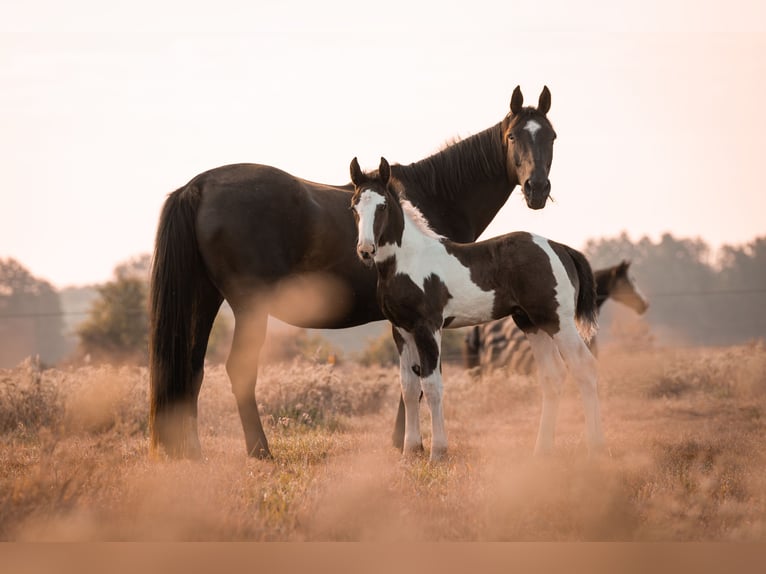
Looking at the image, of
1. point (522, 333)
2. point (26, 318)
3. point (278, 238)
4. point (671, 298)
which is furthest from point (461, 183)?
point (671, 298)

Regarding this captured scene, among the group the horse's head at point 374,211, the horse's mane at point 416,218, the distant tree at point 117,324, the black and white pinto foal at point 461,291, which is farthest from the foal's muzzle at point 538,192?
the distant tree at point 117,324

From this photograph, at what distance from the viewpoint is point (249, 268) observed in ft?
24.6

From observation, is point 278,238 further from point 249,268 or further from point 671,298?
point 671,298

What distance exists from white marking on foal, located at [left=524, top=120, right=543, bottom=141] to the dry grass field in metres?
3.05

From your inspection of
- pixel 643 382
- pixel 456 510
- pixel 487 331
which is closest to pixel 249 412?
pixel 456 510

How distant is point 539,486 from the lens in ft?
18.8

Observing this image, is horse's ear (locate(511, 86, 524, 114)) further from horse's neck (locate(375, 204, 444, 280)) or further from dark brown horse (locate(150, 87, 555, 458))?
horse's neck (locate(375, 204, 444, 280))

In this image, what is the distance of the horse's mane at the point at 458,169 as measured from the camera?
8.72 m

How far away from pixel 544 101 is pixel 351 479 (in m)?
4.38

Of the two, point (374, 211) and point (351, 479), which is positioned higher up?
point (374, 211)

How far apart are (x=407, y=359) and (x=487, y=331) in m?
10.2

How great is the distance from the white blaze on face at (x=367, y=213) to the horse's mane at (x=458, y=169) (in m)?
1.71

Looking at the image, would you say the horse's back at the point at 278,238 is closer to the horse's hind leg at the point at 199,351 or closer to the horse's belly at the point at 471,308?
the horse's hind leg at the point at 199,351

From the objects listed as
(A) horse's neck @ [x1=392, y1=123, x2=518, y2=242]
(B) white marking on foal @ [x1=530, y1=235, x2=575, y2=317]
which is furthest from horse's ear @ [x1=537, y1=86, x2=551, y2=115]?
(B) white marking on foal @ [x1=530, y1=235, x2=575, y2=317]
